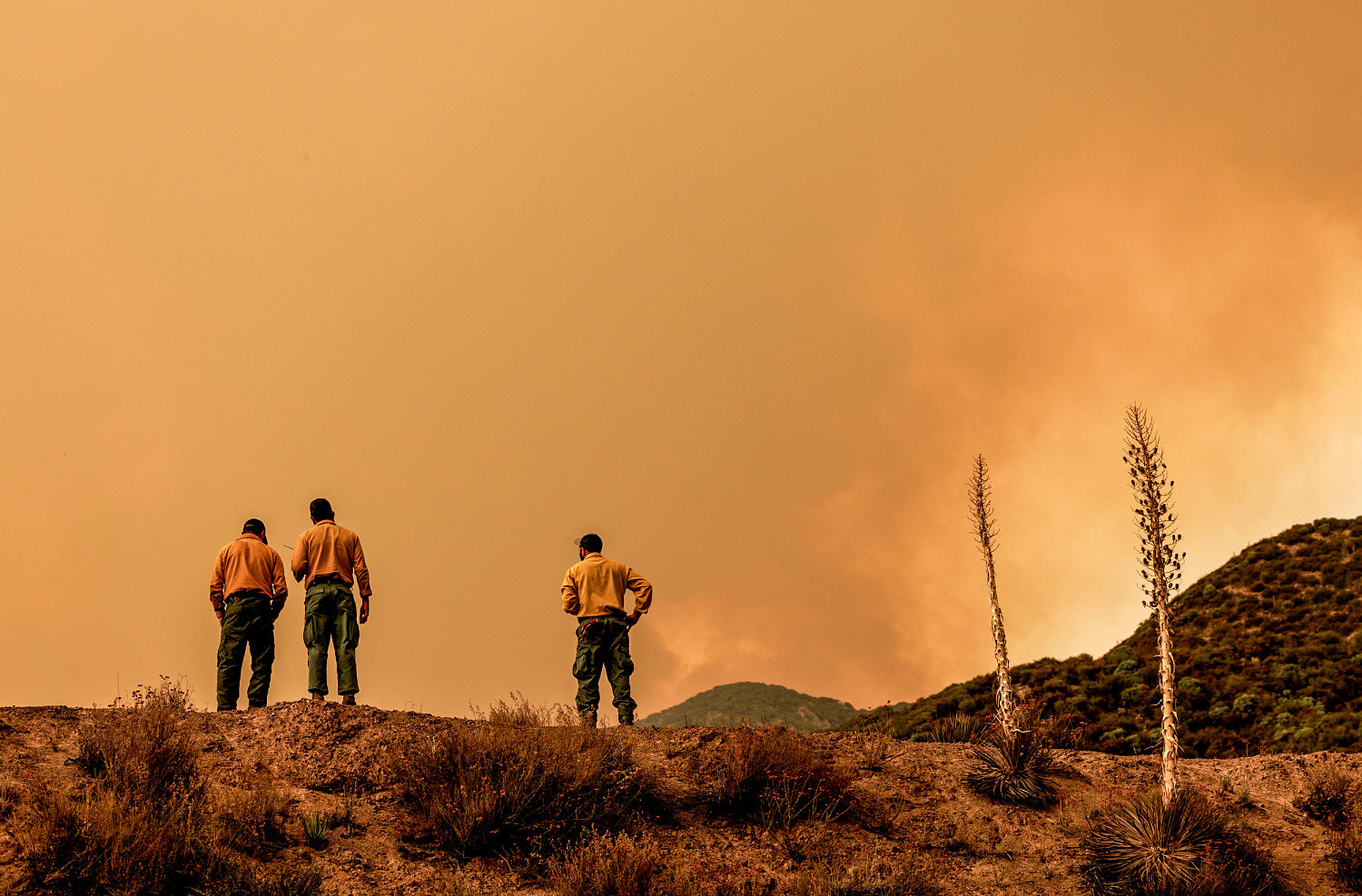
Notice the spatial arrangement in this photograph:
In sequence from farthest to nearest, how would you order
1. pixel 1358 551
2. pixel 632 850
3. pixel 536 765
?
pixel 1358 551 → pixel 536 765 → pixel 632 850

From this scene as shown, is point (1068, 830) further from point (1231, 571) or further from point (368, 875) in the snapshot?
point (1231, 571)

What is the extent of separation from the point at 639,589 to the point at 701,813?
9.78ft

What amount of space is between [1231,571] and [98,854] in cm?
4378

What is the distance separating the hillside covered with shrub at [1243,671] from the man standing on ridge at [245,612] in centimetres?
1526

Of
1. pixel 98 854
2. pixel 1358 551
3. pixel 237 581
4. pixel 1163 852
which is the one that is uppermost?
pixel 1358 551

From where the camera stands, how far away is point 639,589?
39.4ft

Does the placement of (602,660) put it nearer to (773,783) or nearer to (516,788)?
(773,783)

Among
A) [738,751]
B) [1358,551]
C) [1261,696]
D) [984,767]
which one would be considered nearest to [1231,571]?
[1358,551]

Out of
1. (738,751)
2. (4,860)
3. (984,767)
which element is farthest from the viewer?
(984,767)

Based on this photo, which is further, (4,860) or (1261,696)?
(1261,696)

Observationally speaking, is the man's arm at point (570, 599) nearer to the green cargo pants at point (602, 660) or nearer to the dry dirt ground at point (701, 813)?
the green cargo pants at point (602, 660)

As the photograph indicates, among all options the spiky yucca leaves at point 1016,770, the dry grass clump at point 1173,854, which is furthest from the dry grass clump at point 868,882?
the spiky yucca leaves at point 1016,770

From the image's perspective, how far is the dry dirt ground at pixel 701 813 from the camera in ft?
27.6

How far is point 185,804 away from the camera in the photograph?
7918mm
